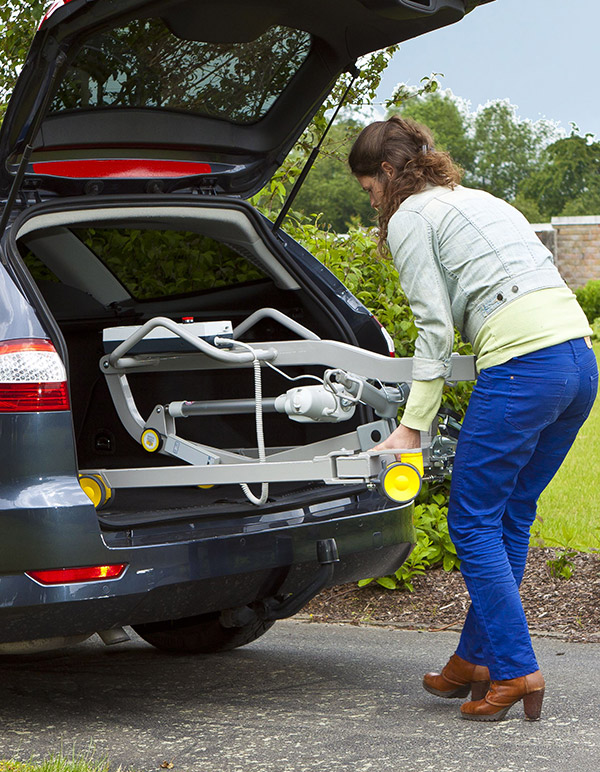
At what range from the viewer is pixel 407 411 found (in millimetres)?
3557

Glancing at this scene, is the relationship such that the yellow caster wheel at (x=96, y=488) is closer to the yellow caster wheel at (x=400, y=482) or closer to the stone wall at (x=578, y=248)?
the yellow caster wheel at (x=400, y=482)

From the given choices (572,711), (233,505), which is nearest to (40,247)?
(233,505)

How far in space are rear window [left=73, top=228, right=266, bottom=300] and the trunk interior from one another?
0.02 meters

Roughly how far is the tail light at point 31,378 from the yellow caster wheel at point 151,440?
83 centimetres

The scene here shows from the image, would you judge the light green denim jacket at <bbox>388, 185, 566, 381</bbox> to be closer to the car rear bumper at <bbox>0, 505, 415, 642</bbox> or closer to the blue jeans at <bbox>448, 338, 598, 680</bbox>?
the blue jeans at <bbox>448, 338, 598, 680</bbox>

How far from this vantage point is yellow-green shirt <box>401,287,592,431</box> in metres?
3.50

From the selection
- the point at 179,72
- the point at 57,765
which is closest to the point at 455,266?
the point at 179,72

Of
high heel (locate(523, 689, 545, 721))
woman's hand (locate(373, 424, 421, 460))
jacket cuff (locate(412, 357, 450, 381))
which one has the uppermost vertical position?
jacket cuff (locate(412, 357, 450, 381))

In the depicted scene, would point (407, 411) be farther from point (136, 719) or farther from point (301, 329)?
point (136, 719)

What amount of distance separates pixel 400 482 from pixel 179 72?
1.77m

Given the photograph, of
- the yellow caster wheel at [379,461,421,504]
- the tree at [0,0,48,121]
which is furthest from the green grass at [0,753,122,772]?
the tree at [0,0,48,121]

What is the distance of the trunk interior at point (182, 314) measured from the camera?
13.9 ft

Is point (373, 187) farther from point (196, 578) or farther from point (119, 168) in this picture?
point (196, 578)

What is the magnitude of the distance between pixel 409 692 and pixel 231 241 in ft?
5.93
